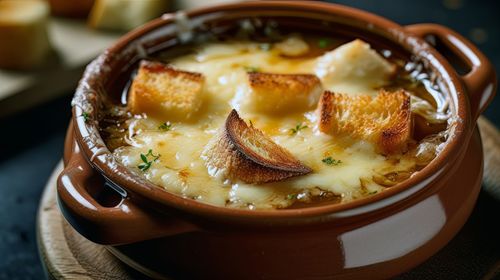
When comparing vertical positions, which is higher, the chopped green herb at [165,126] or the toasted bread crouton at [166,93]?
the toasted bread crouton at [166,93]

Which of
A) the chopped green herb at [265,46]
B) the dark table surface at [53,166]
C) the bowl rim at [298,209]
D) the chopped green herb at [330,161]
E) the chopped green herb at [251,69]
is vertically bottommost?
the dark table surface at [53,166]

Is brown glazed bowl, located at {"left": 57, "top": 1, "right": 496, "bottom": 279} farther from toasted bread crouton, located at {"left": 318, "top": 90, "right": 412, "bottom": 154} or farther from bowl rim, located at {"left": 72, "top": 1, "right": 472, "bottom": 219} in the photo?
toasted bread crouton, located at {"left": 318, "top": 90, "right": 412, "bottom": 154}

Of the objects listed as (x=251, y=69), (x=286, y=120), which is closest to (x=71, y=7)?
(x=251, y=69)

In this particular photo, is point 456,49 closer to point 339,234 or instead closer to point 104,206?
point 339,234

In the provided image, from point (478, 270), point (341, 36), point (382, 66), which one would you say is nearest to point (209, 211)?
point (478, 270)

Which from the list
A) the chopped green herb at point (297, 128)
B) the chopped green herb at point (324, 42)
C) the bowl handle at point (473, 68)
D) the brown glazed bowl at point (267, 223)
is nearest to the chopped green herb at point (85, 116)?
the brown glazed bowl at point (267, 223)

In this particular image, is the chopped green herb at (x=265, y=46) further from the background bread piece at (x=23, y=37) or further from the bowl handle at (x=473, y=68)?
the background bread piece at (x=23, y=37)

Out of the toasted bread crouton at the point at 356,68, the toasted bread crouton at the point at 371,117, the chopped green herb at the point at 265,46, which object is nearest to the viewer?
the toasted bread crouton at the point at 371,117
